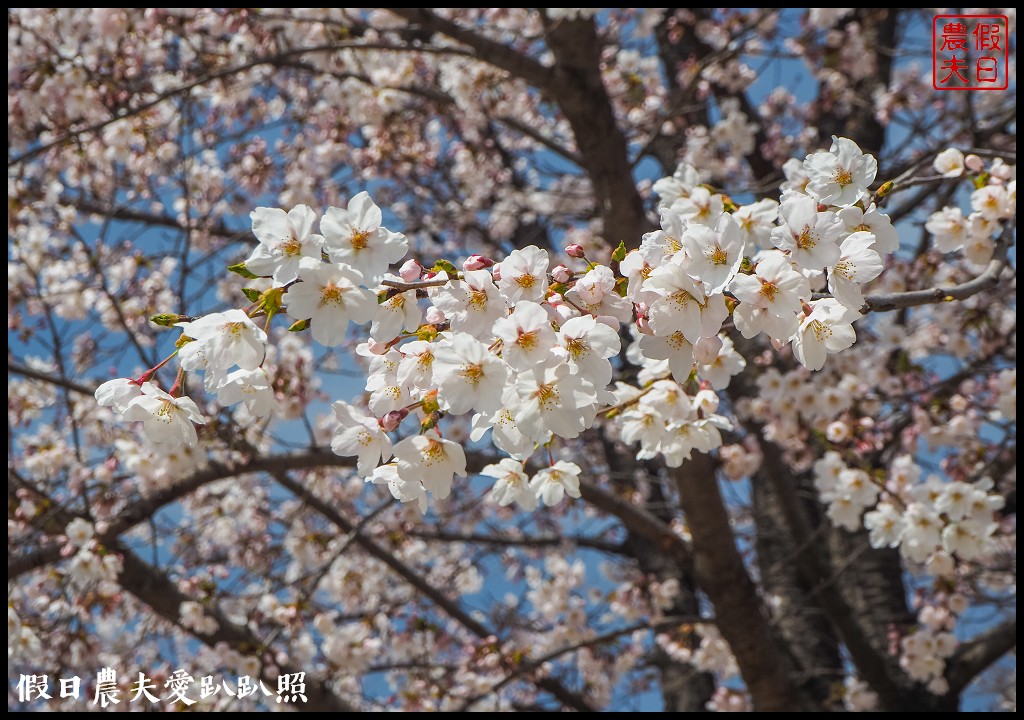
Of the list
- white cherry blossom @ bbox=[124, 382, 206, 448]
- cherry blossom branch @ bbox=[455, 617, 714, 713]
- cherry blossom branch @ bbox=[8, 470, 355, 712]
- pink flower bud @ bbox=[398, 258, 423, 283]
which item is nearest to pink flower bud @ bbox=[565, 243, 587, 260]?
pink flower bud @ bbox=[398, 258, 423, 283]

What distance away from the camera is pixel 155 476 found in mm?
3621

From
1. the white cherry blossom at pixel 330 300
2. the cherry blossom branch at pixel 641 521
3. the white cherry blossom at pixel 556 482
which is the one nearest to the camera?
the white cherry blossom at pixel 330 300

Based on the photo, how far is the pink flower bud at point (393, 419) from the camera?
4.51 ft

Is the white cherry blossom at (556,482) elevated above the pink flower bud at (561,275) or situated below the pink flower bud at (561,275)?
below

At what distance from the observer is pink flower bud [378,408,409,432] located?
1.38 m

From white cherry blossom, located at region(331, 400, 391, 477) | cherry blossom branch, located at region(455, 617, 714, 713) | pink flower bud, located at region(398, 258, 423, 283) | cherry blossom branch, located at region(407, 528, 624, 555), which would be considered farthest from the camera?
cherry blossom branch, located at region(407, 528, 624, 555)

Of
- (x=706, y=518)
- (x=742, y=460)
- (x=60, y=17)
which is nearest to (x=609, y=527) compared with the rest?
(x=742, y=460)

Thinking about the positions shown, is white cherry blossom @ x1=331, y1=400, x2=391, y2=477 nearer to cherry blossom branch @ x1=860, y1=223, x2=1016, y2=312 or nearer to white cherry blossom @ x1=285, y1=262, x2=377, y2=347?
white cherry blossom @ x1=285, y1=262, x2=377, y2=347

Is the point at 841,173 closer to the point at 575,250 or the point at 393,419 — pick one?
the point at 575,250

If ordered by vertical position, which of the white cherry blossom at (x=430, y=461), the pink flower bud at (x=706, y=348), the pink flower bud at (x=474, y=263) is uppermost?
the pink flower bud at (x=474, y=263)

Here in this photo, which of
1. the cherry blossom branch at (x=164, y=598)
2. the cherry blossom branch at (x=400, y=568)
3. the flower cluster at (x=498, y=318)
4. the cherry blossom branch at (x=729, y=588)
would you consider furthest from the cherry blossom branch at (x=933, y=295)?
the cherry blossom branch at (x=164, y=598)

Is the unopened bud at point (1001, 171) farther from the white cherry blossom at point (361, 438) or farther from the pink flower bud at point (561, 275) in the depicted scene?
the white cherry blossom at point (361, 438)

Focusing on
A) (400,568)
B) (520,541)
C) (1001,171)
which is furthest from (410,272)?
(520,541)

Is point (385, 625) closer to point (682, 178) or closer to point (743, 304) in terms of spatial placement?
point (682, 178)
